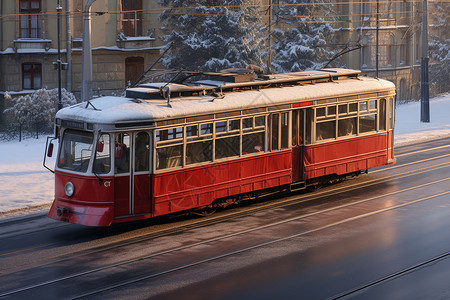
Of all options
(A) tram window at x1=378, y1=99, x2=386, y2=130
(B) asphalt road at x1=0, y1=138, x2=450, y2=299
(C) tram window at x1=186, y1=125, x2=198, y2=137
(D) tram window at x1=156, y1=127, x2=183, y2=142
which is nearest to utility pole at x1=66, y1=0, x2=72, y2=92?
(A) tram window at x1=378, y1=99, x2=386, y2=130

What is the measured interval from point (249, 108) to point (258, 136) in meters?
0.76

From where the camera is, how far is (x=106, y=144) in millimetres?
15734

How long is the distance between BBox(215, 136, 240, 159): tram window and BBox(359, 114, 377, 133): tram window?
15.4 feet

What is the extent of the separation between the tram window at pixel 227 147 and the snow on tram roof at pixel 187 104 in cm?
67

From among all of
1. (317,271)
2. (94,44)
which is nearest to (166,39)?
(94,44)

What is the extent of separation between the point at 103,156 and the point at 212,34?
87.5 feet

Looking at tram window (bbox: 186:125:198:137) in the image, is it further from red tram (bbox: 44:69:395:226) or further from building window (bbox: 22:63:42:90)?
building window (bbox: 22:63:42:90)

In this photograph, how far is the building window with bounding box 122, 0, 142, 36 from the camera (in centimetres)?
Answer: 4628

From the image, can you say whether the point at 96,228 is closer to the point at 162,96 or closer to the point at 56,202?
the point at 56,202

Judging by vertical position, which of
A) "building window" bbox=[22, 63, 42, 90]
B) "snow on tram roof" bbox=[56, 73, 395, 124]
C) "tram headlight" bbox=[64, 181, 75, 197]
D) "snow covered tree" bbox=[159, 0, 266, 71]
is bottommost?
"tram headlight" bbox=[64, 181, 75, 197]

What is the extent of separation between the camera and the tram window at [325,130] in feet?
66.0

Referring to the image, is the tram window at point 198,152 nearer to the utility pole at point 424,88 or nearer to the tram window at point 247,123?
the tram window at point 247,123

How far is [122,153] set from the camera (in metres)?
15.8

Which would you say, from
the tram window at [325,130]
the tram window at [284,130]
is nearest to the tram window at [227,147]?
the tram window at [284,130]
